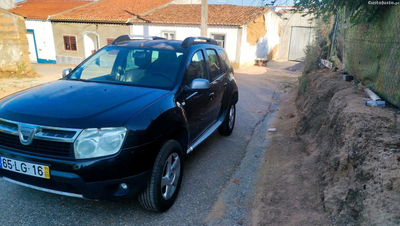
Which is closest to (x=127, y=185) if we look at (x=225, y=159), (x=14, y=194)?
(x=14, y=194)

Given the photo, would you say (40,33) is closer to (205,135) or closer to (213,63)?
(213,63)

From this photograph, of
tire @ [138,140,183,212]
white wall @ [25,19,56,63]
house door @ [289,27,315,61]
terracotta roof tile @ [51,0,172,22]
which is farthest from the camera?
house door @ [289,27,315,61]

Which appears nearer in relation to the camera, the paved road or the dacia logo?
the dacia logo

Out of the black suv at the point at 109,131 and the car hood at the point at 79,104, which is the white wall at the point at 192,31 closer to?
the black suv at the point at 109,131

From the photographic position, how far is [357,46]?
18.8ft

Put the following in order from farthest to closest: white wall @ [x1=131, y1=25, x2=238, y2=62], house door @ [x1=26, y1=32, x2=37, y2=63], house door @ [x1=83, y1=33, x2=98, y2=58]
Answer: house door @ [x1=26, y1=32, x2=37, y2=63] → house door @ [x1=83, y1=33, x2=98, y2=58] → white wall @ [x1=131, y1=25, x2=238, y2=62]

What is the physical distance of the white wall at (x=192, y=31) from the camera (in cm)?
1950

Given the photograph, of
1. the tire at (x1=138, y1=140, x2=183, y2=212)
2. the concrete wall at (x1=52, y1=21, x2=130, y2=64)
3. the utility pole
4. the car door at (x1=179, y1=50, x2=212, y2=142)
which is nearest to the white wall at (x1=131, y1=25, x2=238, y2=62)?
the concrete wall at (x1=52, y1=21, x2=130, y2=64)

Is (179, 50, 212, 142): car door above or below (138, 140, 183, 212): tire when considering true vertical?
above

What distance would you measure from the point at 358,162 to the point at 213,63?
2.91 meters

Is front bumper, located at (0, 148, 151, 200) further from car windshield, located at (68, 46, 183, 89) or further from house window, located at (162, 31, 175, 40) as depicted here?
house window, located at (162, 31, 175, 40)

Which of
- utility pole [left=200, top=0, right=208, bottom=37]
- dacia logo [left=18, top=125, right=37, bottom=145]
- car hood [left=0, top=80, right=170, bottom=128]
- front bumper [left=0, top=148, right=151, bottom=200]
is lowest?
front bumper [left=0, top=148, right=151, bottom=200]

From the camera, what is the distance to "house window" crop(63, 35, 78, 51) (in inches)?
985

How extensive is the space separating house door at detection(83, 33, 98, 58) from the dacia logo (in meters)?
24.1
